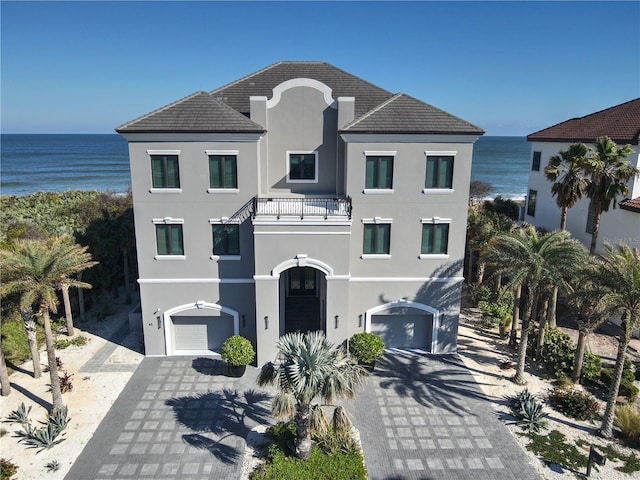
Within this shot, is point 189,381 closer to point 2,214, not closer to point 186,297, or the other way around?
point 186,297

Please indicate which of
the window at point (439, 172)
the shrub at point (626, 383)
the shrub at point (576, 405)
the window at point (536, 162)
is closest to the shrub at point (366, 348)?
the shrub at point (576, 405)

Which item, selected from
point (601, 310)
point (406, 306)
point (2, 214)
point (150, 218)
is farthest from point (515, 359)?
point (2, 214)

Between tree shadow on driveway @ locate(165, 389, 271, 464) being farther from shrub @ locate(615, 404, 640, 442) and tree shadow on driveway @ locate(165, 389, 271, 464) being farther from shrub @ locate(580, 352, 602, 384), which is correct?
shrub @ locate(580, 352, 602, 384)

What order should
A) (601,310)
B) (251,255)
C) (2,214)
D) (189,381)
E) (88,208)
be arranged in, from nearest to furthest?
(601,310)
(189,381)
(251,255)
(88,208)
(2,214)

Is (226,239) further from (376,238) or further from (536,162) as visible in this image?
(536,162)

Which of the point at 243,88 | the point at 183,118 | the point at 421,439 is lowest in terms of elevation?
the point at 421,439

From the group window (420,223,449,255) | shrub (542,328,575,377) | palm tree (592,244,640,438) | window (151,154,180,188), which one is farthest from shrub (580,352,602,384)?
window (151,154,180,188)

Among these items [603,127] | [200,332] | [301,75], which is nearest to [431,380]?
[200,332]

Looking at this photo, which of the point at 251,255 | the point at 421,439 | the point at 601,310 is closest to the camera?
the point at 601,310

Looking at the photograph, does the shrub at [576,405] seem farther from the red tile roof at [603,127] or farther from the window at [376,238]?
the red tile roof at [603,127]
